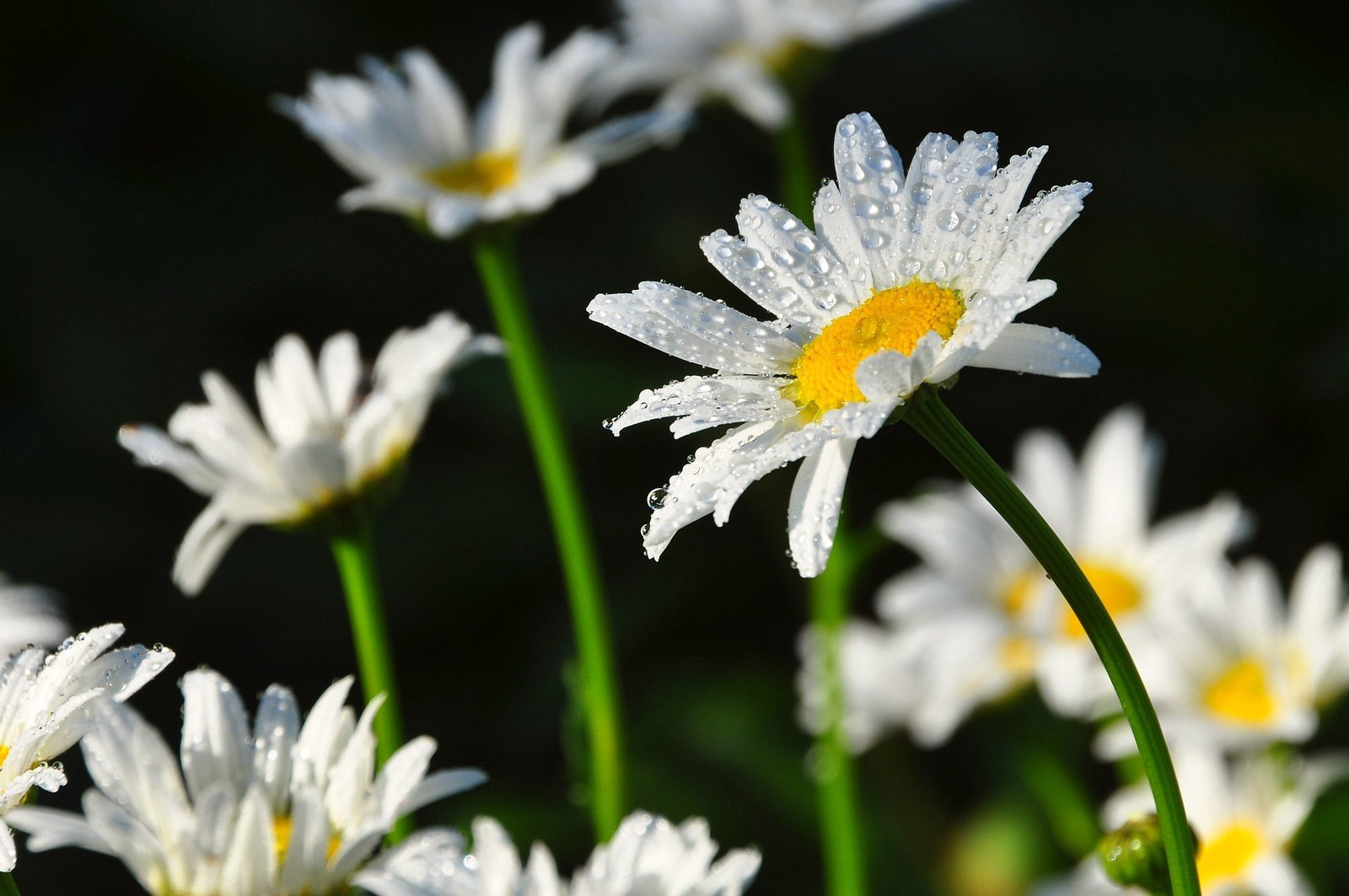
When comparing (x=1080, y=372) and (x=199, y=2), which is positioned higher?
(x=199, y=2)

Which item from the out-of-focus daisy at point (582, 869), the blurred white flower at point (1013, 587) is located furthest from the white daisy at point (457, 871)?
the blurred white flower at point (1013, 587)

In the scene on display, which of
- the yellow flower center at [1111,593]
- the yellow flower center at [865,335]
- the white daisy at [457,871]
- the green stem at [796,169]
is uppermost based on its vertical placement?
the green stem at [796,169]

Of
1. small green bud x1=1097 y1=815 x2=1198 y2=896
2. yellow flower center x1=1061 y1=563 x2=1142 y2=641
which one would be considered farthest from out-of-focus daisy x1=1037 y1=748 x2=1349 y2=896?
small green bud x1=1097 y1=815 x2=1198 y2=896

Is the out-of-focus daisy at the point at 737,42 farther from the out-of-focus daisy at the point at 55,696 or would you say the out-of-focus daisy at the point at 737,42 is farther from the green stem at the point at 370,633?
the out-of-focus daisy at the point at 55,696

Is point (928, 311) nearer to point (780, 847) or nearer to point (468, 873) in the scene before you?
point (468, 873)

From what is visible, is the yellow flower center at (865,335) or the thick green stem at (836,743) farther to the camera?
the thick green stem at (836,743)

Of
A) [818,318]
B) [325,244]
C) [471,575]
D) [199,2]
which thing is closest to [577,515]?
[818,318]
